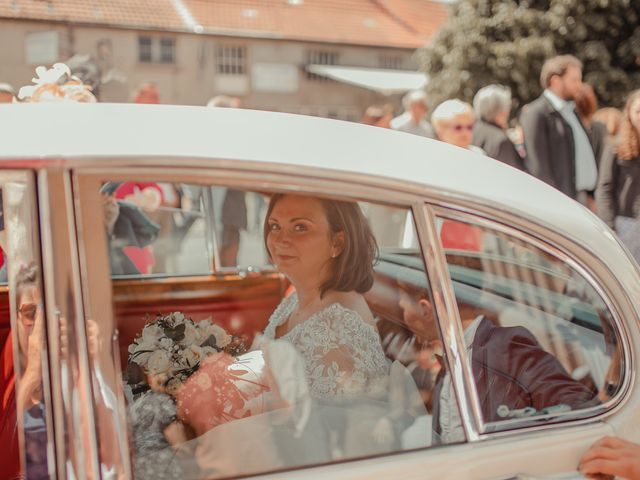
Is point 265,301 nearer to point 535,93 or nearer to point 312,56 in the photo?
point 535,93

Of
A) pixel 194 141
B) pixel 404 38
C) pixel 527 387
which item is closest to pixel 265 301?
pixel 527 387

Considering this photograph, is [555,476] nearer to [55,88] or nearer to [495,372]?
[495,372]

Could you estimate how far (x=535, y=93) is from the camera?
2130 cm

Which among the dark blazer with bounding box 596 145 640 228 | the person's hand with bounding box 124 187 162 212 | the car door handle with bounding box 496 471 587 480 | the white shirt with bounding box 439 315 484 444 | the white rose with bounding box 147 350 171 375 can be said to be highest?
→ the dark blazer with bounding box 596 145 640 228

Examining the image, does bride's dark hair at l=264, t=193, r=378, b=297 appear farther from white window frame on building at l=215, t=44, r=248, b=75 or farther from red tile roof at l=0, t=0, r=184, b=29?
white window frame on building at l=215, t=44, r=248, b=75

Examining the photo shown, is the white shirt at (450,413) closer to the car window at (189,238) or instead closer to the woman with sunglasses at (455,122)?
→ the car window at (189,238)

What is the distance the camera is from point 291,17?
101 feet

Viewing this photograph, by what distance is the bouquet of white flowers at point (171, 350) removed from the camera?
1513 millimetres

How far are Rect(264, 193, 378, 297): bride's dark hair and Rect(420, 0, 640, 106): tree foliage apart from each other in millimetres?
20637

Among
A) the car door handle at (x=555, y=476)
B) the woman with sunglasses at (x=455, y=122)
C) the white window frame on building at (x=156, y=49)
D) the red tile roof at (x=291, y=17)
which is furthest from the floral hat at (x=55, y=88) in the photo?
the white window frame on building at (x=156, y=49)

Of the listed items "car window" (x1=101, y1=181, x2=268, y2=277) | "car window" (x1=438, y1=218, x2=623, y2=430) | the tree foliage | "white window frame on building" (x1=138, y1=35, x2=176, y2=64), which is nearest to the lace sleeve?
"car window" (x1=438, y1=218, x2=623, y2=430)

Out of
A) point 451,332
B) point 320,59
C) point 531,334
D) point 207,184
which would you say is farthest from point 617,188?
point 320,59

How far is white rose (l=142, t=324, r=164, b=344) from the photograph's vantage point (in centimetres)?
164

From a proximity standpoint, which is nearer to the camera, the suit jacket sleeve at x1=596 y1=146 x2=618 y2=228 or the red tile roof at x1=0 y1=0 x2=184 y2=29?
the suit jacket sleeve at x1=596 y1=146 x2=618 y2=228
